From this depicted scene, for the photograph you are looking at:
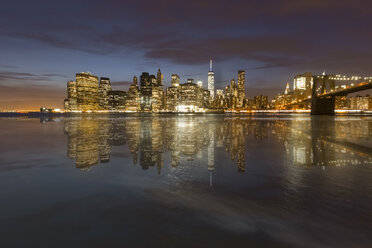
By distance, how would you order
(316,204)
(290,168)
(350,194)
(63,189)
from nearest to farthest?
1. (316,204)
2. (350,194)
3. (63,189)
4. (290,168)

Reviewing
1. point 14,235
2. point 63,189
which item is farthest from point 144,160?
point 14,235

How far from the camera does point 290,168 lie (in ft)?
29.4

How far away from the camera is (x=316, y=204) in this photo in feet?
17.7

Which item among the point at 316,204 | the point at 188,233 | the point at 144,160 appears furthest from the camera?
the point at 144,160

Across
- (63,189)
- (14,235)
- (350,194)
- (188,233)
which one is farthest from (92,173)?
(350,194)

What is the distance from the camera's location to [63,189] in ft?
22.0

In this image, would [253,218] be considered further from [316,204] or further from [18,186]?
[18,186]

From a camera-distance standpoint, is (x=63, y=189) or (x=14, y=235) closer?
(x=14, y=235)

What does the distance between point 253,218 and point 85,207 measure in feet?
11.8

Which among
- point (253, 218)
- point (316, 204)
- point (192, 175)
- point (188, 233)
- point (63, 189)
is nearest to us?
point (188, 233)

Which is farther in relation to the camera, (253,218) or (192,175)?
(192,175)

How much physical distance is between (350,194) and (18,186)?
8939 millimetres

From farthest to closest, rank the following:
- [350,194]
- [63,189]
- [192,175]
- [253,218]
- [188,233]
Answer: [192,175] → [63,189] → [350,194] → [253,218] → [188,233]

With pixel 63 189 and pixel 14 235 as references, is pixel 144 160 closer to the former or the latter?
pixel 63 189
